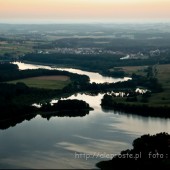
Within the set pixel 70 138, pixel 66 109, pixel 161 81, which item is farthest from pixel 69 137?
pixel 161 81

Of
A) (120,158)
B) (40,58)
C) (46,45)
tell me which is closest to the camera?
(120,158)

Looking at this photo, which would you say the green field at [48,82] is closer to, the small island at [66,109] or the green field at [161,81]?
the small island at [66,109]

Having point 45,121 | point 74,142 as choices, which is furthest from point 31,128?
point 74,142

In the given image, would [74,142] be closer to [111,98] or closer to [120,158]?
[120,158]

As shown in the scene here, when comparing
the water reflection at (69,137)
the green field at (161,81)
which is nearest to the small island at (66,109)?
the water reflection at (69,137)

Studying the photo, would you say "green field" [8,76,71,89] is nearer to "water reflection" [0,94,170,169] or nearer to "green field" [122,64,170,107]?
"green field" [122,64,170,107]

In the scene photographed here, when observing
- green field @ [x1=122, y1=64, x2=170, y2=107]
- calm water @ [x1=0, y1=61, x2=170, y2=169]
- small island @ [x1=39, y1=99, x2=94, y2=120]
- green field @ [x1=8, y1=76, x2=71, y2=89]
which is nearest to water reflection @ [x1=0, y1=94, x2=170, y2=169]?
calm water @ [x1=0, y1=61, x2=170, y2=169]
